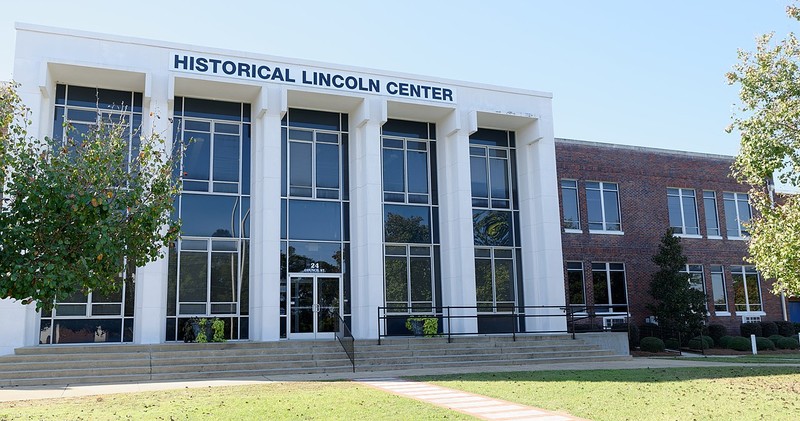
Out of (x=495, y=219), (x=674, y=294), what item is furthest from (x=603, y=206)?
(x=495, y=219)

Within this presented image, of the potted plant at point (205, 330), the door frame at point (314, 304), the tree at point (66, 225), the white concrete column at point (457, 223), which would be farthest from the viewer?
the white concrete column at point (457, 223)

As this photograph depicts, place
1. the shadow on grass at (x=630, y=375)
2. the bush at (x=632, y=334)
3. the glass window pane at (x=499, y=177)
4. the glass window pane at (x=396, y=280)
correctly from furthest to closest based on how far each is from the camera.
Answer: the bush at (x=632, y=334)
the glass window pane at (x=499, y=177)
the glass window pane at (x=396, y=280)
the shadow on grass at (x=630, y=375)

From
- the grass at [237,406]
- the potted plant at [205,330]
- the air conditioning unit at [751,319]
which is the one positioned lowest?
the grass at [237,406]

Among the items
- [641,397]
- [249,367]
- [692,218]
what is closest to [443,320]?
[249,367]

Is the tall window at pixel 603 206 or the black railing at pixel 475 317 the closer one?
the black railing at pixel 475 317

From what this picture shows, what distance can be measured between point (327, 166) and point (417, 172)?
3.46 m

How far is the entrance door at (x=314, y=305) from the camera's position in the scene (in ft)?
73.1

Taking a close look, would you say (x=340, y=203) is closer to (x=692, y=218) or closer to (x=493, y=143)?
(x=493, y=143)

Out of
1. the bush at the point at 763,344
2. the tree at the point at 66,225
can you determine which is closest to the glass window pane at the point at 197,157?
the tree at the point at 66,225

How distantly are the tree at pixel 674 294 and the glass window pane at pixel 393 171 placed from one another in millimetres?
11121

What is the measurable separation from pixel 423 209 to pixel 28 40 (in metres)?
13.6

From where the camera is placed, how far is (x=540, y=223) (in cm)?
2544

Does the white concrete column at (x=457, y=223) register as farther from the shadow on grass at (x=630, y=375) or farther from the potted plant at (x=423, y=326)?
the shadow on grass at (x=630, y=375)

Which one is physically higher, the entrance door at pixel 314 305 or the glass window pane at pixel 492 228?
the glass window pane at pixel 492 228
